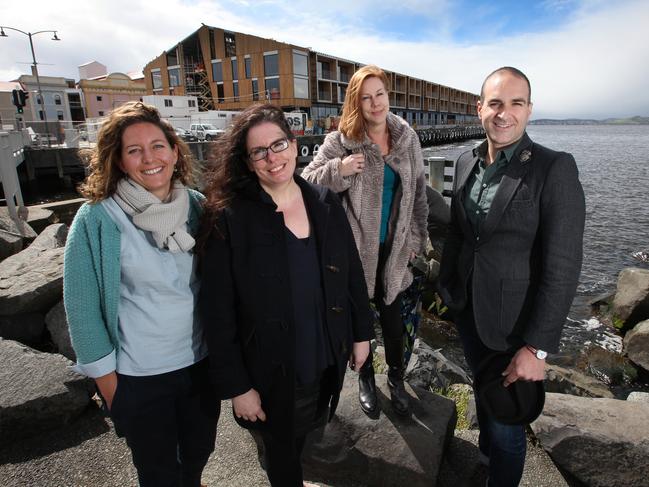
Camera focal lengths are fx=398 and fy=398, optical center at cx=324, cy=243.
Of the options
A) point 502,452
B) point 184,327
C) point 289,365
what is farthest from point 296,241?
point 502,452

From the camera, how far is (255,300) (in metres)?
1.62

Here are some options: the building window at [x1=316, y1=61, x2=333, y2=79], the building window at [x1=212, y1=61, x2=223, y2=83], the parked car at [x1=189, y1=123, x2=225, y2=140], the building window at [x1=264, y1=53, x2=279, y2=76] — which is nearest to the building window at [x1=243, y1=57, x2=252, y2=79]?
the building window at [x1=264, y1=53, x2=279, y2=76]

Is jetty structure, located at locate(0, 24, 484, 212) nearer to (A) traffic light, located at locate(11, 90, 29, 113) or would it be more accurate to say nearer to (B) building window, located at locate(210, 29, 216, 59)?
(B) building window, located at locate(210, 29, 216, 59)

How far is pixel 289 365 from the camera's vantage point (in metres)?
1.67

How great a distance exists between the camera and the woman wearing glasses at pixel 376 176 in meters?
2.30

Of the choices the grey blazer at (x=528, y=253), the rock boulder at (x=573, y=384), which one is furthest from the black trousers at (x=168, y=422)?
the rock boulder at (x=573, y=384)

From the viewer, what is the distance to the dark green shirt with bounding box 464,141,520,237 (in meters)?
1.87

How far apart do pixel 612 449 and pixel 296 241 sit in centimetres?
227

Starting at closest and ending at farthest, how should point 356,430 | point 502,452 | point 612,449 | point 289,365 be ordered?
point 289,365, point 502,452, point 612,449, point 356,430

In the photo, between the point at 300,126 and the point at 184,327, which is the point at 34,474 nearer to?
the point at 184,327

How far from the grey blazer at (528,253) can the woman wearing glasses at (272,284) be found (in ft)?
2.17

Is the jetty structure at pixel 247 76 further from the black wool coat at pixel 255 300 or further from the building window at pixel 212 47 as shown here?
the black wool coat at pixel 255 300

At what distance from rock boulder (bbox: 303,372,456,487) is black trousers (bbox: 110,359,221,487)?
27.8 inches

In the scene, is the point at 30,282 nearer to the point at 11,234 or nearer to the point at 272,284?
the point at 11,234
